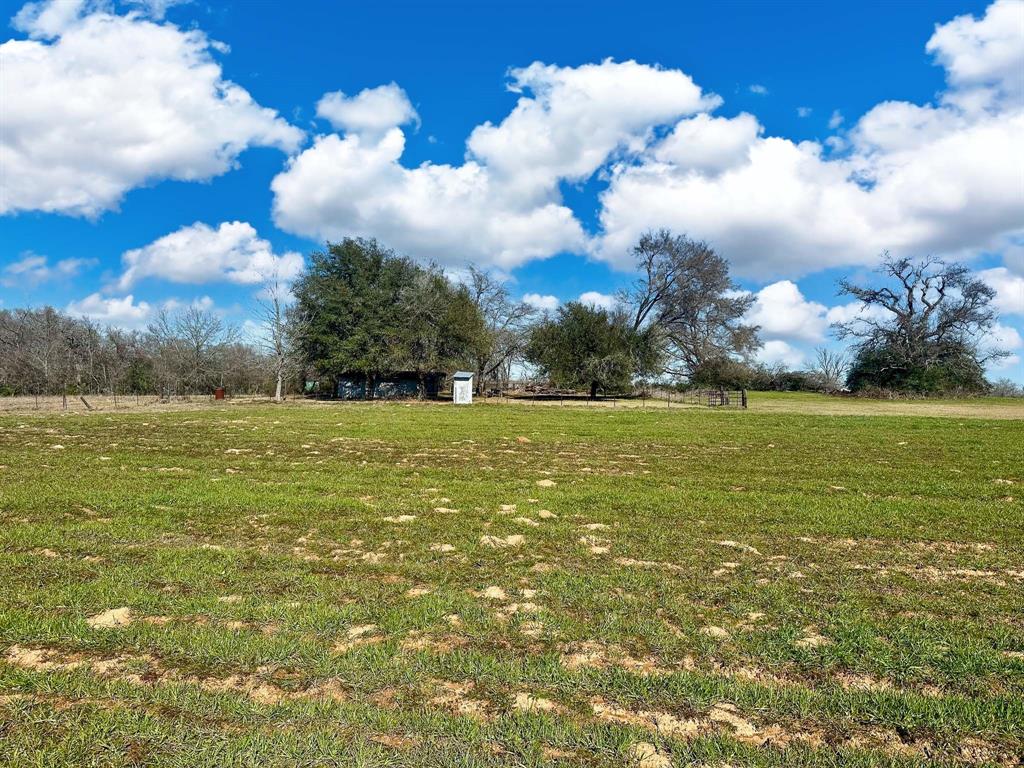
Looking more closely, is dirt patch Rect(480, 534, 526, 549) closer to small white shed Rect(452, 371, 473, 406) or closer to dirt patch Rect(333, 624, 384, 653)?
dirt patch Rect(333, 624, 384, 653)

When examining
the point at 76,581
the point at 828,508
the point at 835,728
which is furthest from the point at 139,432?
the point at 835,728

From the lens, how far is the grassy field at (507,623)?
9.63ft

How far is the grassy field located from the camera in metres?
2.94

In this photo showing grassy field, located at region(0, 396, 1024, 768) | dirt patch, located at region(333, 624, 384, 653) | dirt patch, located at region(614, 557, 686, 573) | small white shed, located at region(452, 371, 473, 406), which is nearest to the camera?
grassy field, located at region(0, 396, 1024, 768)

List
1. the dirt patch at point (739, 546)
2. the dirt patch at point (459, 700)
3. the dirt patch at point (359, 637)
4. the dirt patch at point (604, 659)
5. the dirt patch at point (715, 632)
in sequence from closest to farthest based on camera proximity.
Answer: the dirt patch at point (459, 700)
the dirt patch at point (604, 659)
the dirt patch at point (359, 637)
the dirt patch at point (715, 632)
the dirt patch at point (739, 546)

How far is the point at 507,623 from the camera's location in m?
4.32

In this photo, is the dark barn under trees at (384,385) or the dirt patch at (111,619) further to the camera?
the dark barn under trees at (384,385)

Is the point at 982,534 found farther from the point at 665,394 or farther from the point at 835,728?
the point at 665,394

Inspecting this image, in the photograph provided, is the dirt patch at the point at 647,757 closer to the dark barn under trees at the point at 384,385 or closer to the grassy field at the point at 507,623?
the grassy field at the point at 507,623

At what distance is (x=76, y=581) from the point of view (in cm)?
511

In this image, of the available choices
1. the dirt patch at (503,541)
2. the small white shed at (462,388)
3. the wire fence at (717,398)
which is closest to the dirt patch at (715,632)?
the dirt patch at (503,541)

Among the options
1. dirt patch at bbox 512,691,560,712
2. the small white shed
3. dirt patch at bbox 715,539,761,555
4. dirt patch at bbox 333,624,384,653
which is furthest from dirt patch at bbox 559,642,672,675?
the small white shed

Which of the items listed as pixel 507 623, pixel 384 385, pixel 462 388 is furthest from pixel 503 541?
pixel 384 385

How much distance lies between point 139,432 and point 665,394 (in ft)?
154
